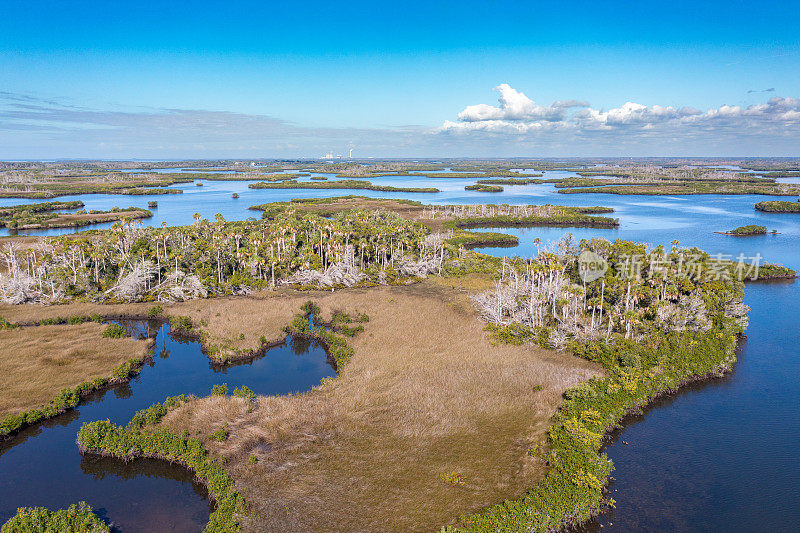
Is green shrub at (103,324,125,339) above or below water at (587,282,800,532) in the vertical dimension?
above

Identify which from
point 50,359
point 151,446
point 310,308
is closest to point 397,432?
point 151,446

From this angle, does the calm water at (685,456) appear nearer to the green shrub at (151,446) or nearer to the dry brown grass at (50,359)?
the green shrub at (151,446)

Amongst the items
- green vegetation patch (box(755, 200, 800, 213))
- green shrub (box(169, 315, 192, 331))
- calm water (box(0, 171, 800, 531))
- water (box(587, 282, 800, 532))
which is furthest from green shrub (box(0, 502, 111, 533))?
green vegetation patch (box(755, 200, 800, 213))

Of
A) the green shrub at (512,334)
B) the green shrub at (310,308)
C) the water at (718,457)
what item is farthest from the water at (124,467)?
the water at (718,457)

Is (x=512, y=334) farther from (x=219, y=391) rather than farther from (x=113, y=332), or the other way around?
(x=113, y=332)

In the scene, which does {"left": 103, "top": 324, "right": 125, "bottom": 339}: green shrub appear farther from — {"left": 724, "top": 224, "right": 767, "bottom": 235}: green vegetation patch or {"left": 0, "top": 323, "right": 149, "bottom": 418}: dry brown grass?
{"left": 724, "top": 224, "right": 767, "bottom": 235}: green vegetation patch
